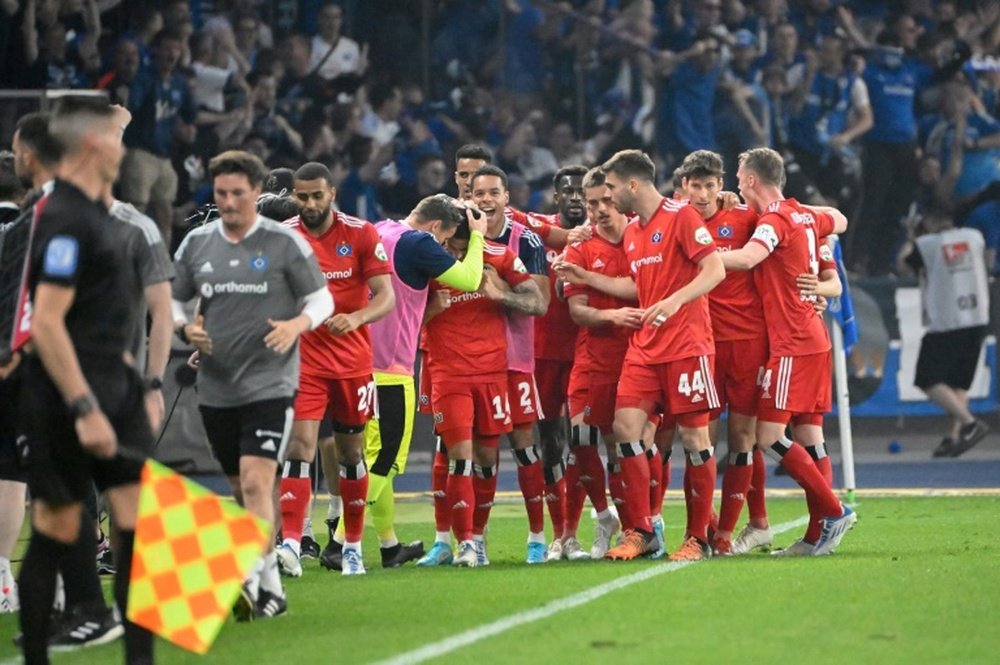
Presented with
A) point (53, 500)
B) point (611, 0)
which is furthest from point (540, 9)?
point (53, 500)

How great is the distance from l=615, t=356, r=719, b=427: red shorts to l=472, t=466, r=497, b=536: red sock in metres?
0.88

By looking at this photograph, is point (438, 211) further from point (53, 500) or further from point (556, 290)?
point (53, 500)

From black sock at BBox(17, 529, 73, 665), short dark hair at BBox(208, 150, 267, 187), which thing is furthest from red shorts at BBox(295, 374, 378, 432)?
black sock at BBox(17, 529, 73, 665)

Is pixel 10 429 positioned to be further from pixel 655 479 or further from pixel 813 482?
pixel 813 482

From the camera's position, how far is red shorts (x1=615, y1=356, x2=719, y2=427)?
1038cm

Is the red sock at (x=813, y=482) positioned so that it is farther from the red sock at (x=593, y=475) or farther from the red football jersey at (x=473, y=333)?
the red football jersey at (x=473, y=333)

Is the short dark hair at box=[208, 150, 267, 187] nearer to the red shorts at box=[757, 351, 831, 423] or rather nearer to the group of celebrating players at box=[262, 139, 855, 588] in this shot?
the group of celebrating players at box=[262, 139, 855, 588]

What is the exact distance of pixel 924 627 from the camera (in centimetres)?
745

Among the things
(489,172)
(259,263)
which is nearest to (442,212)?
(489,172)

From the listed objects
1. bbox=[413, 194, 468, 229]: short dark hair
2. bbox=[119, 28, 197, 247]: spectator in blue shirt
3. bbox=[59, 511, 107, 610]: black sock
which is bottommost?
bbox=[59, 511, 107, 610]: black sock

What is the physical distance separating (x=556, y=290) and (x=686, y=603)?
3.49 meters

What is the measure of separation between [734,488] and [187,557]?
5.29m

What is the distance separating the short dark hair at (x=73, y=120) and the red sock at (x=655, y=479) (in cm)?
536

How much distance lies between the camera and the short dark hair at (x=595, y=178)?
10.7 metres
